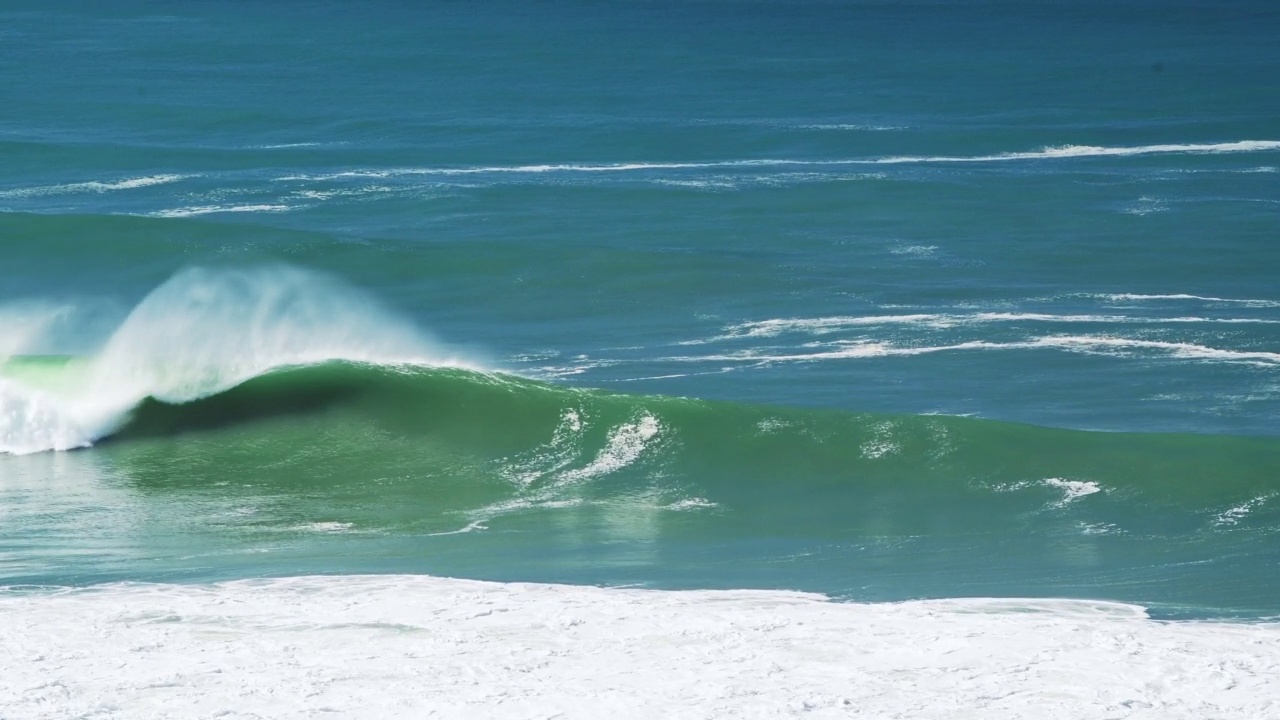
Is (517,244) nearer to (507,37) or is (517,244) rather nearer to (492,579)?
(492,579)

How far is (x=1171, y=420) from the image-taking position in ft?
53.4

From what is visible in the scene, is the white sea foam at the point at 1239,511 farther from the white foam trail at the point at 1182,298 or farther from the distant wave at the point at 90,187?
the distant wave at the point at 90,187

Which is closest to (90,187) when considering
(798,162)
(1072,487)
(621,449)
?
(798,162)

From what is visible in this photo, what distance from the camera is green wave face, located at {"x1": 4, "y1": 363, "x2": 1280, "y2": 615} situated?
1261 centimetres

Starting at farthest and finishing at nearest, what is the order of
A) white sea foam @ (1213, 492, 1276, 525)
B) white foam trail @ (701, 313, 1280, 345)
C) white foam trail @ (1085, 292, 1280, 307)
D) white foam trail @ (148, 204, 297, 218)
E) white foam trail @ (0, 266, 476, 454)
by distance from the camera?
white foam trail @ (148, 204, 297, 218), white foam trail @ (1085, 292, 1280, 307), white foam trail @ (701, 313, 1280, 345), white foam trail @ (0, 266, 476, 454), white sea foam @ (1213, 492, 1276, 525)

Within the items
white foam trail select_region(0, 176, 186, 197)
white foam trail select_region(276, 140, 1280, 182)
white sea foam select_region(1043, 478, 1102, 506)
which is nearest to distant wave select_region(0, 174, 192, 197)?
white foam trail select_region(0, 176, 186, 197)

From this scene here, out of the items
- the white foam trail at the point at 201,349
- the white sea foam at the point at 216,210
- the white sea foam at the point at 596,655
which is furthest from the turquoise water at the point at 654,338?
the white sea foam at the point at 596,655

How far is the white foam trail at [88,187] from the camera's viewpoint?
106ft

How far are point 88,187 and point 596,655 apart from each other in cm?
2485

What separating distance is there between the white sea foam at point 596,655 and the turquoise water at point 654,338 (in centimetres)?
64

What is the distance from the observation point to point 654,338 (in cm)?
2077

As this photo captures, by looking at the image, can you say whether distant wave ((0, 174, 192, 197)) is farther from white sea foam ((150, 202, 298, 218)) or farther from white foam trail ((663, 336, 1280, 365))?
white foam trail ((663, 336, 1280, 365))

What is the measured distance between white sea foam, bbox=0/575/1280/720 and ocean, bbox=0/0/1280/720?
35mm

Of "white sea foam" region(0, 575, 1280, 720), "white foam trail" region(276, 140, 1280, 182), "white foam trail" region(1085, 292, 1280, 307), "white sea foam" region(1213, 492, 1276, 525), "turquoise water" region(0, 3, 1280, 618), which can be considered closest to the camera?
"white sea foam" region(0, 575, 1280, 720)
